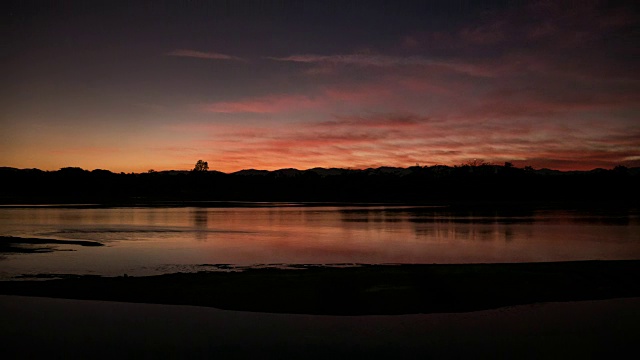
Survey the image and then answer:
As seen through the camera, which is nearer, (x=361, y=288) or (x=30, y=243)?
(x=361, y=288)

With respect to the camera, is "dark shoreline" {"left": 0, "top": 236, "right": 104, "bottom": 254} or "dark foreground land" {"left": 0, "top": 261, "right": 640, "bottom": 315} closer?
"dark foreground land" {"left": 0, "top": 261, "right": 640, "bottom": 315}

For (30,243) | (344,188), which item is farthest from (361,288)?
(344,188)

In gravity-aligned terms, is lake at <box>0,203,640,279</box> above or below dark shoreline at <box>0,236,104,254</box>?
below

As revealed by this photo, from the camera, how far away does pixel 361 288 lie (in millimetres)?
18516

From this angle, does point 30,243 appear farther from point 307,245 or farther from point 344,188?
point 344,188

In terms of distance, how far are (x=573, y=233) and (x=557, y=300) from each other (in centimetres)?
3024

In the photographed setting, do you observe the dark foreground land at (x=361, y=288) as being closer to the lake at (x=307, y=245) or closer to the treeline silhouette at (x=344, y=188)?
the lake at (x=307, y=245)

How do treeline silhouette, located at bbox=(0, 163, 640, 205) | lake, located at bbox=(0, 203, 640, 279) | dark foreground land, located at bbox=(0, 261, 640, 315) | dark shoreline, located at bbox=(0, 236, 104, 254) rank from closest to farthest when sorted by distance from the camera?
dark foreground land, located at bbox=(0, 261, 640, 315), lake, located at bbox=(0, 203, 640, 279), dark shoreline, located at bbox=(0, 236, 104, 254), treeline silhouette, located at bbox=(0, 163, 640, 205)

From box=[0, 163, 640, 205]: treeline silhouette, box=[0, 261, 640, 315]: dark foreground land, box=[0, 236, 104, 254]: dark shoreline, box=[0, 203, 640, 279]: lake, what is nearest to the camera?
box=[0, 261, 640, 315]: dark foreground land

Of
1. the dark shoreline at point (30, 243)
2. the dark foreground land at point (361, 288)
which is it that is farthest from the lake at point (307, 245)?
the dark foreground land at point (361, 288)

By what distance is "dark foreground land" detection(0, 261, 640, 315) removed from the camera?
55.4ft

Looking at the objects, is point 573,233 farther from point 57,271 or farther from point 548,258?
point 57,271

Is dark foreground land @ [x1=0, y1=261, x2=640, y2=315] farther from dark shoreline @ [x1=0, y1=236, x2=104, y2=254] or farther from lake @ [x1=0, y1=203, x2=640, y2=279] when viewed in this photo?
dark shoreline @ [x1=0, y1=236, x2=104, y2=254]

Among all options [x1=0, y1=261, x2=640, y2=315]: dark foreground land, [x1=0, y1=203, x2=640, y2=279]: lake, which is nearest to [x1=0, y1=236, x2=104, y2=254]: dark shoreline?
[x1=0, y1=203, x2=640, y2=279]: lake
